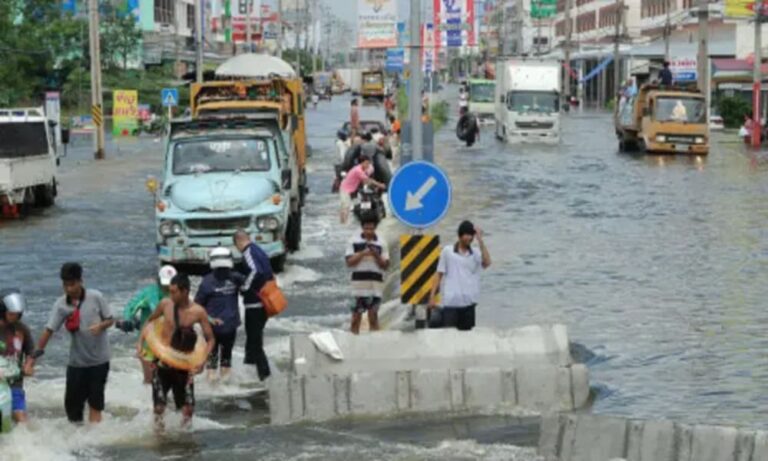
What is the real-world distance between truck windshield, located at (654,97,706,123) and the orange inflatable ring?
41888 mm

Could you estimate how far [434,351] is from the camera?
15.9 meters

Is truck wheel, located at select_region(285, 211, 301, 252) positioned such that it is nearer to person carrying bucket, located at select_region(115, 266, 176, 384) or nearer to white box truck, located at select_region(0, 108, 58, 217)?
white box truck, located at select_region(0, 108, 58, 217)

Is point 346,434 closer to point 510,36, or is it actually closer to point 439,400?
point 439,400

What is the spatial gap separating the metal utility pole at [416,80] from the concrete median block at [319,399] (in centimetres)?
646

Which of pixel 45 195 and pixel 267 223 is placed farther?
pixel 45 195

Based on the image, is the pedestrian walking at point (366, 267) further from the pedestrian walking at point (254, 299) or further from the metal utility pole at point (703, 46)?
the metal utility pole at point (703, 46)

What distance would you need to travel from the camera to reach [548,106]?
6359 cm

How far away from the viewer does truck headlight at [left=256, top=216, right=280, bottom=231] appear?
81.6 ft

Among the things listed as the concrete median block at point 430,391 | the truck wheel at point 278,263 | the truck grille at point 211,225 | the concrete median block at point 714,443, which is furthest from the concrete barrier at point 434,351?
the truck wheel at point 278,263

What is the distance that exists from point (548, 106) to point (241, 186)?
39358 mm

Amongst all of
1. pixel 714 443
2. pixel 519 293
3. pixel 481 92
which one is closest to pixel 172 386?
pixel 714 443

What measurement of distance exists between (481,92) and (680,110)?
35.4 m

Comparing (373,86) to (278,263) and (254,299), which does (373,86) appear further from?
(254,299)

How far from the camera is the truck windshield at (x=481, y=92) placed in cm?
8875
